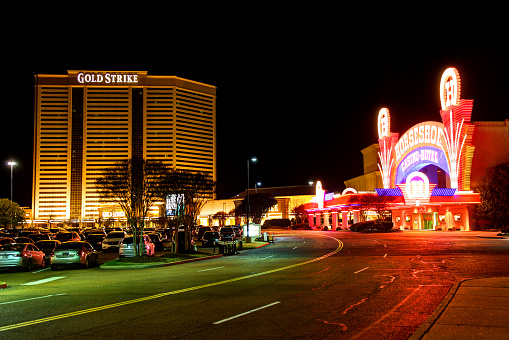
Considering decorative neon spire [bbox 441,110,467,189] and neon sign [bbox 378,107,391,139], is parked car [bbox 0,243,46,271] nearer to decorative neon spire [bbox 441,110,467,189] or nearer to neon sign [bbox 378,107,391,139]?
decorative neon spire [bbox 441,110,467,189]

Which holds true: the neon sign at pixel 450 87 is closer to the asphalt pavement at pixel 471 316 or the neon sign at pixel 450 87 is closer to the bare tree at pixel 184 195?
the bare tree at pixel 184 195

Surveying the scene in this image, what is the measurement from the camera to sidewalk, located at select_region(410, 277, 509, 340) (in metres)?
8.04

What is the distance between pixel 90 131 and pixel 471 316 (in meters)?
181

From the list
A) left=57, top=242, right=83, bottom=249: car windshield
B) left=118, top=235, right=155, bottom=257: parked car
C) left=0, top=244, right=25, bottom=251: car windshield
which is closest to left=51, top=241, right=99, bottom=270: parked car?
left=57, top=242, right=83, bottom=249: car windshield

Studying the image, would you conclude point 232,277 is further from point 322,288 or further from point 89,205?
point 89,205

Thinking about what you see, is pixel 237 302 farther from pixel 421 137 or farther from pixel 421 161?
pixel 421 161

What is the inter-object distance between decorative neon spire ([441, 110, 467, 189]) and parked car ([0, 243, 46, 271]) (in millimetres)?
55801

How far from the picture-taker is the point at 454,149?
66.6m

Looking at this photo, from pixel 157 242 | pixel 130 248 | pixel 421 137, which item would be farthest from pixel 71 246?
pixel 421 137

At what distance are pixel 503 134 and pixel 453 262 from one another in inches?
2387

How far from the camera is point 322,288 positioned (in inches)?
566

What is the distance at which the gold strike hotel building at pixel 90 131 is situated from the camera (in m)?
178

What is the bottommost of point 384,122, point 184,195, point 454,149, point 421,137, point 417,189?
point 184,195

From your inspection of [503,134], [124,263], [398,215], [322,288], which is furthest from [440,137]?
[322,288]
